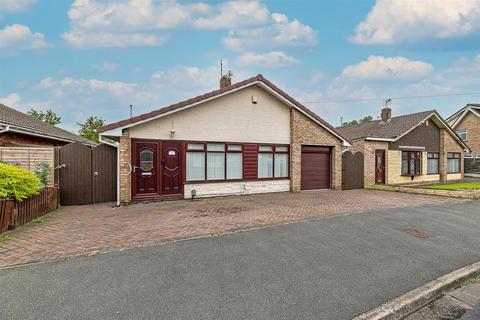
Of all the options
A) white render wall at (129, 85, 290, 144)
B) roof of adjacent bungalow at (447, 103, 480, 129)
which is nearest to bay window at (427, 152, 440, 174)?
roof of adjacent bungalow at (447, 103, 480, 129)

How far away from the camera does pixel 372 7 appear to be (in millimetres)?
13320

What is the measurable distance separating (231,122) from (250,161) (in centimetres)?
208

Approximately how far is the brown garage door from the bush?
11415mm

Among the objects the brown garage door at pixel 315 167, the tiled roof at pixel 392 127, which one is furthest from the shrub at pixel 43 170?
the tiled roof at pixel 392 127

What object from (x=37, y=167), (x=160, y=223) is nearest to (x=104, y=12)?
(x=37, y=167)

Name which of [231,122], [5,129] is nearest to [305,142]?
[231,122]

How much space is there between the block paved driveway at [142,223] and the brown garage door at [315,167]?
3915 mm

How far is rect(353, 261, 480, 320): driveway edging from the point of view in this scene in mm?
2803

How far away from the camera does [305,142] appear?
43.5 feet

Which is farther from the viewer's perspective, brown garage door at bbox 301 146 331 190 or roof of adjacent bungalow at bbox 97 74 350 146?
brown garage door at bbox 301 146 331 190

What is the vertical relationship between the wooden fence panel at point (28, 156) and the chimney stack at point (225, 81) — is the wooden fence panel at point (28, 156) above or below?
below

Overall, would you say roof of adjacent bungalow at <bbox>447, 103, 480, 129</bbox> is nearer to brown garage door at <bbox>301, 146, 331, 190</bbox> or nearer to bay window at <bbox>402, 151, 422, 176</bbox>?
bay window at <bbox>402, 151, 422, 176</bbox>

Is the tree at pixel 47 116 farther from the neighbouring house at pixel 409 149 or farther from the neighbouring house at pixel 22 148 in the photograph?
the neighbouring house at pixel 409 149

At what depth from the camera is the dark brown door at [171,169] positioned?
33.0ft
